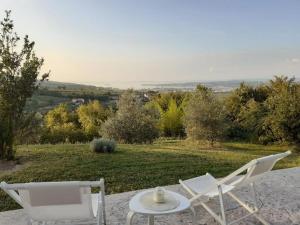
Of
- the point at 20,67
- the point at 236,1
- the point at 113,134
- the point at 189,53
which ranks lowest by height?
the point at 113,134

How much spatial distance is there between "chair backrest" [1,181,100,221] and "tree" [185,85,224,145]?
46.9ft

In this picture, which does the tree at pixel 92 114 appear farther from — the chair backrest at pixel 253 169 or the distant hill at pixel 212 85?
the chair backrest at pixel 253 169

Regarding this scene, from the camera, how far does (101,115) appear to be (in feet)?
94.3

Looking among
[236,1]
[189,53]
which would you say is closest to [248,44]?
[189,53]

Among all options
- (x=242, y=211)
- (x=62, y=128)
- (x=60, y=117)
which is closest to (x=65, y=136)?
(x=62, y=128)

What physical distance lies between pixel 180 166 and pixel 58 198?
539 cm

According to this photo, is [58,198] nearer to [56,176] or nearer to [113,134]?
[56,176]

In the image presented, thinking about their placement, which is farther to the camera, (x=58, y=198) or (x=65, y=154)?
(x=65, y=154)

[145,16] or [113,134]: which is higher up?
[145,16]

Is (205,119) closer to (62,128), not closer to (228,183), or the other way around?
(62,128)

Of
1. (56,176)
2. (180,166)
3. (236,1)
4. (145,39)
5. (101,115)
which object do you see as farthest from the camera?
(101,115)

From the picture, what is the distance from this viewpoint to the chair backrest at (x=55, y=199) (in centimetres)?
326

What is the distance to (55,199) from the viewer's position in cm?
340

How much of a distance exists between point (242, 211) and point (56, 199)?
2.68 metres
